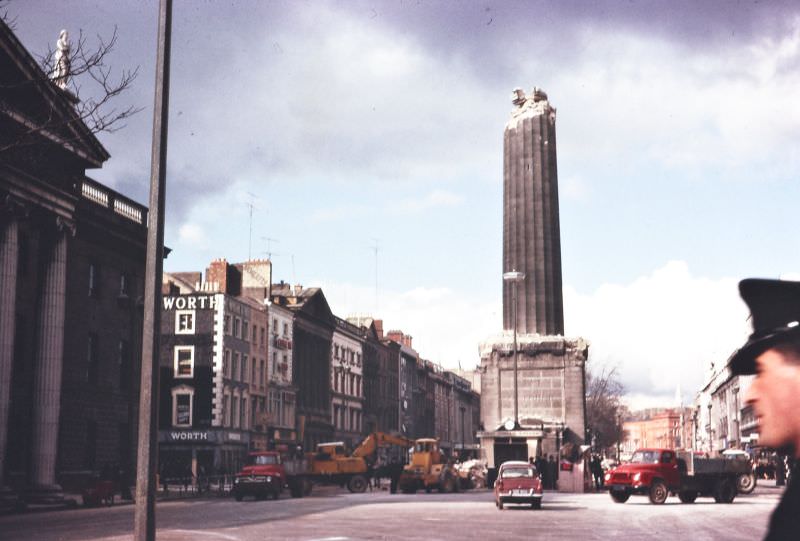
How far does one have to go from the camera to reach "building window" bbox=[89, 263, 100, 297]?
46.8 m

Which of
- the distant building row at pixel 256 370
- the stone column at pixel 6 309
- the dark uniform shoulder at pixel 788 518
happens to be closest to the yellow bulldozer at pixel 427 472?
the distant building row at pixel 256 370

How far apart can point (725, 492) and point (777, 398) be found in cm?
3754

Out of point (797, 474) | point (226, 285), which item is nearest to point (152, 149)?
point (797, 474)

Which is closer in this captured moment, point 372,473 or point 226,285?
point 372,473

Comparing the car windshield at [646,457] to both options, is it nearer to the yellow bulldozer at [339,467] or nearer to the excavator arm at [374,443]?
the yellow bulldozer at [339,467]

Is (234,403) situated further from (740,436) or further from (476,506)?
(740,436)

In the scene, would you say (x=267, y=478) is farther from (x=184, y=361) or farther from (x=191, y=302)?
(x=191, y=302)

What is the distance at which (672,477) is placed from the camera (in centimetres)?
3672

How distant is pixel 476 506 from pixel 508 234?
73.4 feet

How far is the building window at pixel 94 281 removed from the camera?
154 feet

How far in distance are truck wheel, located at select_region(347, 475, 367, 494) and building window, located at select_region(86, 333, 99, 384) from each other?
14229 mm

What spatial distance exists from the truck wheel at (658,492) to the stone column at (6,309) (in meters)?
22.9

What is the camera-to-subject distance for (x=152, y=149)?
36.9 feet

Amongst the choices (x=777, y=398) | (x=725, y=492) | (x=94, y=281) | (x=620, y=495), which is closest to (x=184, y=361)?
(x=94, y=281)
